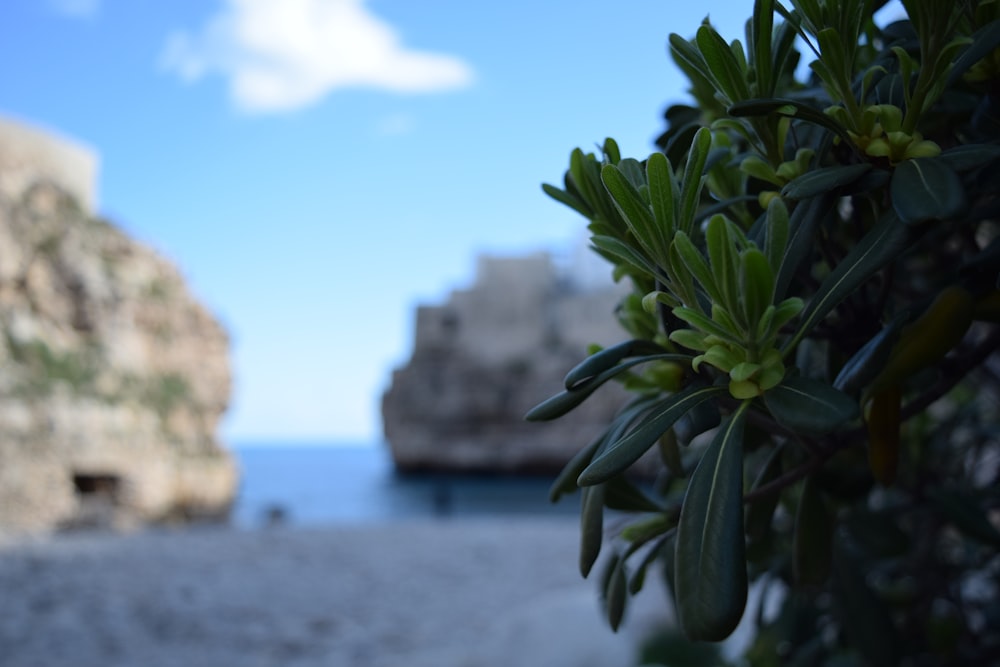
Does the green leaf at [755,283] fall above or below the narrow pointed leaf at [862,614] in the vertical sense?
above

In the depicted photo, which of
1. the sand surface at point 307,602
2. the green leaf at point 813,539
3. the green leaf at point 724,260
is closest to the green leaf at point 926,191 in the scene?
the green leaf at point 724,260

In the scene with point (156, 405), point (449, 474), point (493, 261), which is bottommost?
point (449, 474)

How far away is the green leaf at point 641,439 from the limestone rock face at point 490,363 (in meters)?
28.4

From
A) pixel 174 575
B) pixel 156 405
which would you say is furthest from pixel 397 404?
pixel 174 575

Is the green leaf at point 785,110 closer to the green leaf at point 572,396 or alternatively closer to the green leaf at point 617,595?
the green leaf at point 572,396

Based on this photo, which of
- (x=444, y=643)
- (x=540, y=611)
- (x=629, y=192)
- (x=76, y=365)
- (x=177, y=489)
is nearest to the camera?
(x=629, y=192)

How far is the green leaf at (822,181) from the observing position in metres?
0.61

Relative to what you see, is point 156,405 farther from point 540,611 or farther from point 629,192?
point 629,192

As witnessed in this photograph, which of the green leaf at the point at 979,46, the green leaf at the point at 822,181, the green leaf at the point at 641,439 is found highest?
the green leaf at the point at 979,46

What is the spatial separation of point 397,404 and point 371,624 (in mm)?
27299

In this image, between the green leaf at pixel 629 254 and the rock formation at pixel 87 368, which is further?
the rock formation at pixel 87 368

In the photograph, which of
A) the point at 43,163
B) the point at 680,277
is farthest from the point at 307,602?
the point at 43,163

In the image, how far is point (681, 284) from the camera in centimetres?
61

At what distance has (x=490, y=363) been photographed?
99.7 feet
